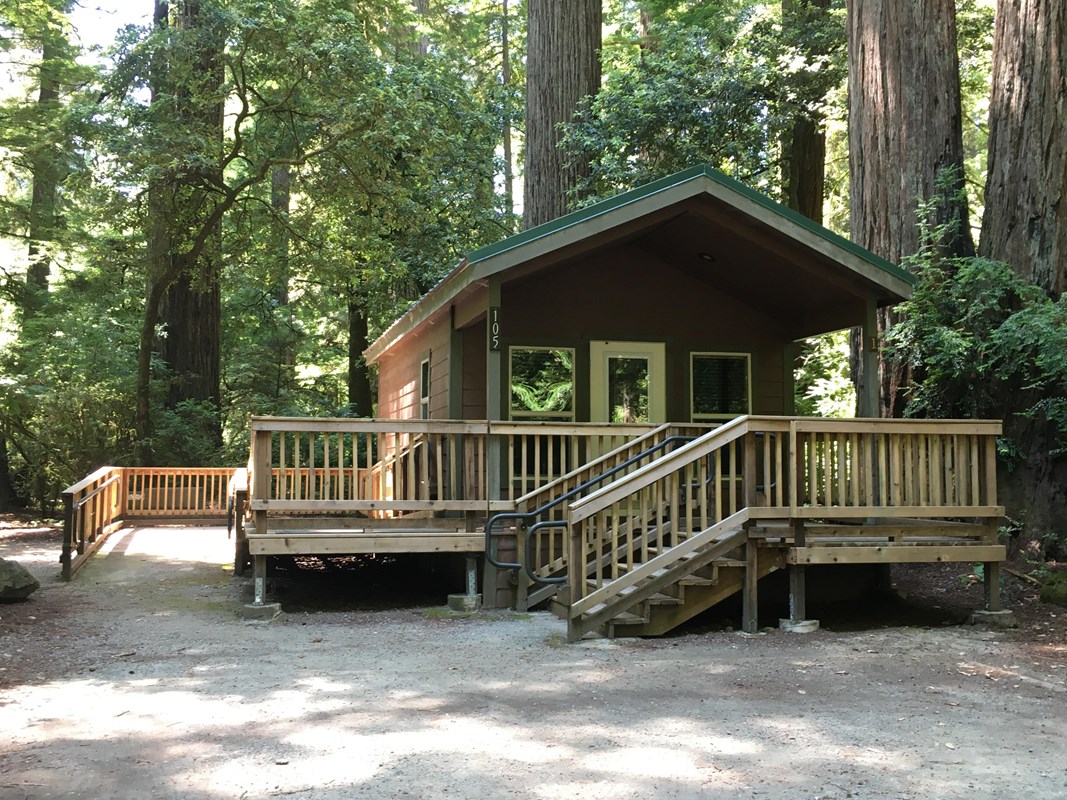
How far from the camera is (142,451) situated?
20516mm

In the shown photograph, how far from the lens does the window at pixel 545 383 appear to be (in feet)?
39.6

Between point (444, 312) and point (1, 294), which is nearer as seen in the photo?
point (444, 312)

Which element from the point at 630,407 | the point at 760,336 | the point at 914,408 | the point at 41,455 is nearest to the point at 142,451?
the point at 41,455

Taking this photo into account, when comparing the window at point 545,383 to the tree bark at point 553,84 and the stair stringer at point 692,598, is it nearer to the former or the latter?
the stair stringer at point 692,598

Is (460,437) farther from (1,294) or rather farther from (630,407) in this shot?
(1,294)

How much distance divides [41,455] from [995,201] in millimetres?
19140

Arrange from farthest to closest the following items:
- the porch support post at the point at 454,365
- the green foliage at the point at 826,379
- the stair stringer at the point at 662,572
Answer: the green foliage at the point at 826,379 < the porch support post at the point at 454,365 < the stair stringer at the point at 662,572

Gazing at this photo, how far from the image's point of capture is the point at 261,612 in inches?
364

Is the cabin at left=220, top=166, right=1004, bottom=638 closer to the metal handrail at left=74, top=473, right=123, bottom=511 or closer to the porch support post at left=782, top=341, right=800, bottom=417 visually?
the porch support post at left=782, top=341, right=800, bottom=417

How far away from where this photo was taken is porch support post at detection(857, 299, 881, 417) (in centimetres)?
1066

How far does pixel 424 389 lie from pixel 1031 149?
27.7 feet

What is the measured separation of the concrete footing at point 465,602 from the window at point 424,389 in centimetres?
437

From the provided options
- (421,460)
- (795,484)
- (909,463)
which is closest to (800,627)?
(795,484)

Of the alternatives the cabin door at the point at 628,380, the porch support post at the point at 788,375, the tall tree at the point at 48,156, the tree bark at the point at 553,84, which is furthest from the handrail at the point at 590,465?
the tall tree at the point at 48,156
